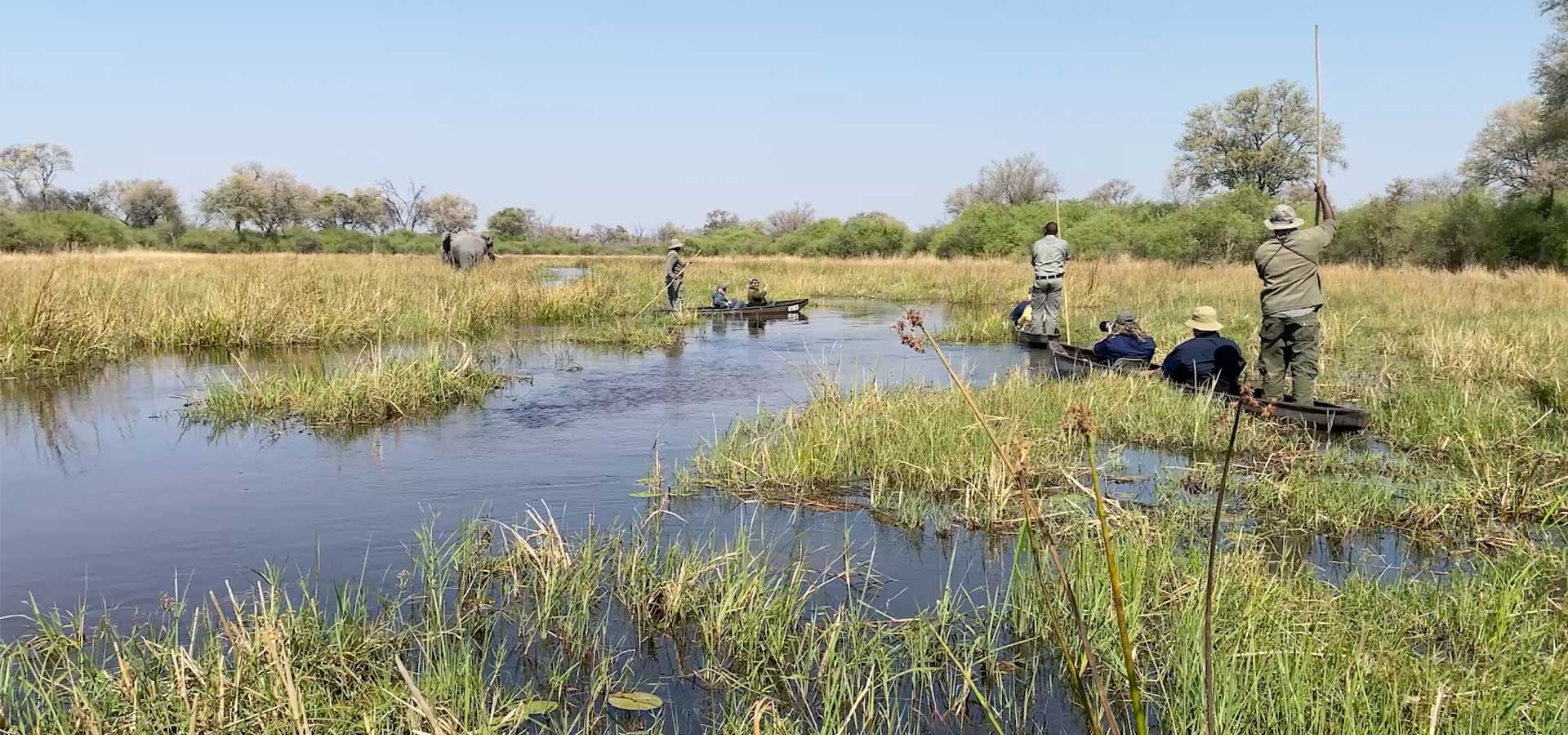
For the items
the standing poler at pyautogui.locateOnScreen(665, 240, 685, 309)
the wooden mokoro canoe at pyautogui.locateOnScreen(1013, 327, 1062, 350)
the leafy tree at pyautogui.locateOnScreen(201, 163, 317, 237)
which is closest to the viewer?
the wooden mokoro canoe at pyautogui.locateOnScreen(1013, 327, 1062, 350)

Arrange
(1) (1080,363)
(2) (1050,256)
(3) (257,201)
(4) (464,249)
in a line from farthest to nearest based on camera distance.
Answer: (3) (257,201)
(4) (464,249)
(2) (1050,256)
(1) (1080,363)

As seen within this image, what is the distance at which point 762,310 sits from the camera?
61.2 ft

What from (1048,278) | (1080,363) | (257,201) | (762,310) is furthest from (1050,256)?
(257,201)

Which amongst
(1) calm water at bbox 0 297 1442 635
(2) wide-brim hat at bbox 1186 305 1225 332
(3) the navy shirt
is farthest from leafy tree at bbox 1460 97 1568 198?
(1) calm water at bbox 0 297 1442 635

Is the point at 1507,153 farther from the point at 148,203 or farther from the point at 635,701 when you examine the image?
the point at 148,203

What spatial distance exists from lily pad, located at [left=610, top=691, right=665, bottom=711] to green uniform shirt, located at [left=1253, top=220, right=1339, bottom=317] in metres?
6.87

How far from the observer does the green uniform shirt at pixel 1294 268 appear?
7828 mm

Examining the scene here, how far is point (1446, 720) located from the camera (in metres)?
2.85

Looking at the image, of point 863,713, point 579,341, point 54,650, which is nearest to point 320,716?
point 54,650

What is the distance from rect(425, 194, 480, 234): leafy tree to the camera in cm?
9462

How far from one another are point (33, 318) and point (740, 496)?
31.4 feet

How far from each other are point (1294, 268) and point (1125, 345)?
2371 mm

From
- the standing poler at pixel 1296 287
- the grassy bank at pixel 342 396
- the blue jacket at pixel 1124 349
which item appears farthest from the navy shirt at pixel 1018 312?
the grassy bank at pixel 342 396

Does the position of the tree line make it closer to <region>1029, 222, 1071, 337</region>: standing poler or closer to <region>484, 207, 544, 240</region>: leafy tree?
<region>484, 207, 544, 240</region>: leafy tree
